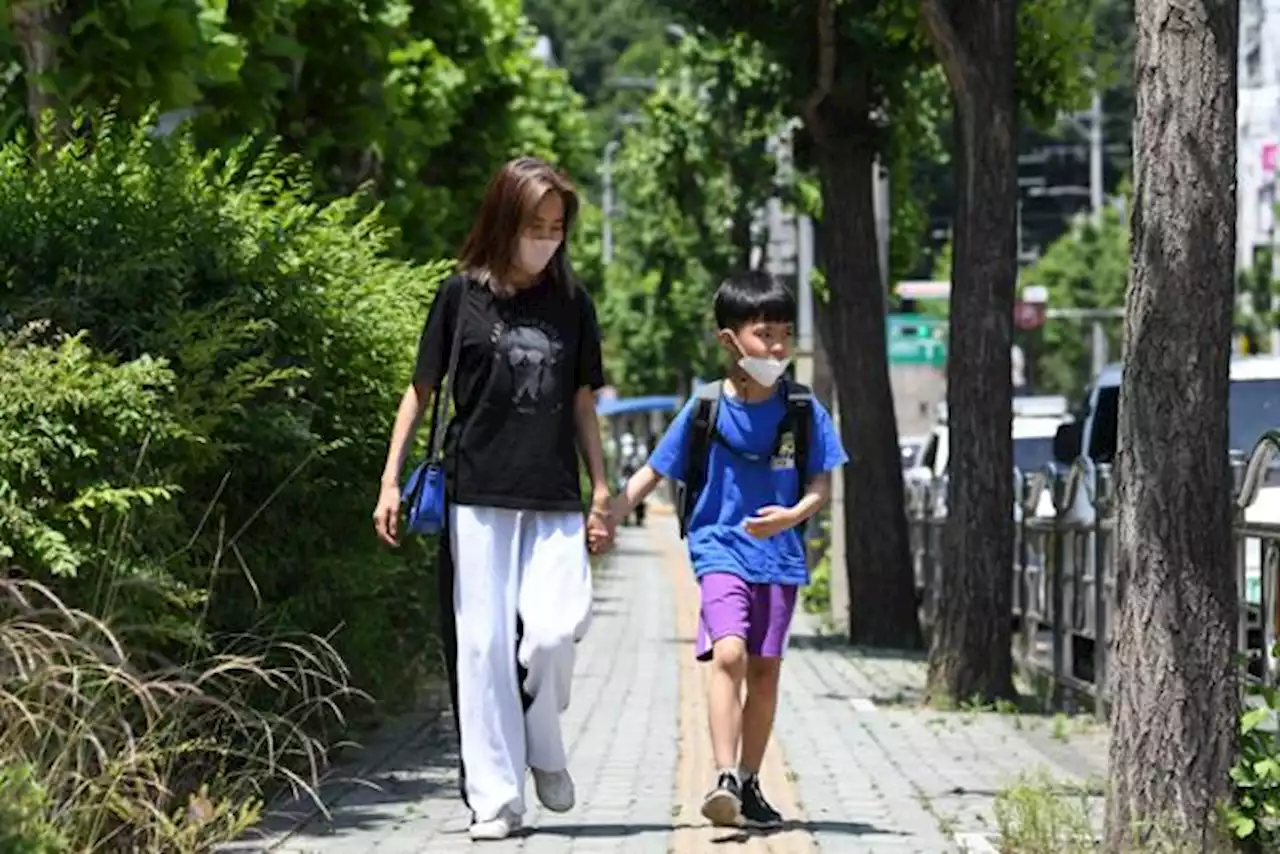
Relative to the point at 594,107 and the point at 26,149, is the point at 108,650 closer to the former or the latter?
the point at 26,149

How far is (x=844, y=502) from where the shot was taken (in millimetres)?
23031

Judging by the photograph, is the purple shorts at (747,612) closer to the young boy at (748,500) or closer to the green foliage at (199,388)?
the young boy at (748,500)

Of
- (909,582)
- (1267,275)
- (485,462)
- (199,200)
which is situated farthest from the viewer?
(1267,275)

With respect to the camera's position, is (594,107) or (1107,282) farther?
(594,107)

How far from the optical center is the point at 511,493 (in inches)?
350

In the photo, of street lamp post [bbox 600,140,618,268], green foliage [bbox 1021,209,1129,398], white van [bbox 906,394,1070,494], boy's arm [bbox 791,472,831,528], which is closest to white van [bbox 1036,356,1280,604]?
white van [bbox 906,394,1070,494]

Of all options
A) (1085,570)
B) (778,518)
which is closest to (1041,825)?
(778,518)

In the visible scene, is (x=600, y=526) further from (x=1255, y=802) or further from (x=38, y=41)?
(x=38, y=41)

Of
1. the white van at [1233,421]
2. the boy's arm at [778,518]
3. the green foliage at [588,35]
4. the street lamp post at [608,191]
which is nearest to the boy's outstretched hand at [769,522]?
the boy's arm at [778,518]

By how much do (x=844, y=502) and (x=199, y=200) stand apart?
42.9 ft

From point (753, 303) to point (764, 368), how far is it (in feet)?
0.73

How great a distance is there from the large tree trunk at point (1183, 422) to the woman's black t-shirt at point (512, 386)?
65.8 inches

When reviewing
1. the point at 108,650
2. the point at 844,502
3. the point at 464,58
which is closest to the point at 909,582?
the point at 844,502

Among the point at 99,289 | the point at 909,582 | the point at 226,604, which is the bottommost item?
the point at 909,582
